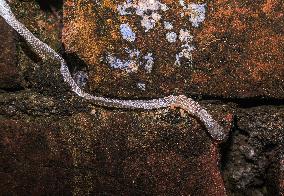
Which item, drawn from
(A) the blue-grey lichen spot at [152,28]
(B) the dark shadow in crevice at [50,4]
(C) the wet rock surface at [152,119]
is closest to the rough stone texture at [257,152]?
(C) the wet rock surface at [152,119]

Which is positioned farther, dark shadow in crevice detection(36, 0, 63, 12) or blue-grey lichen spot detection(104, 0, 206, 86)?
dark shadow in crevice detection(36, 0, 63, 12)

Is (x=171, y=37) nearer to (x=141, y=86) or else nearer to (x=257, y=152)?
(x=141, y=86)

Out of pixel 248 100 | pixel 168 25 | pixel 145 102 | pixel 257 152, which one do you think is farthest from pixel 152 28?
pixel 257 152

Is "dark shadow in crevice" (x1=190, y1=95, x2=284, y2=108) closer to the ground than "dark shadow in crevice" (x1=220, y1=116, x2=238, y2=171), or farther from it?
farther from it

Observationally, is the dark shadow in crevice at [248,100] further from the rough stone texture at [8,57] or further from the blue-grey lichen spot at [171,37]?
the rough stone texture at [8,57]

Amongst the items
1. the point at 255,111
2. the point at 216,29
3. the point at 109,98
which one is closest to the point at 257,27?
the point at 216,29

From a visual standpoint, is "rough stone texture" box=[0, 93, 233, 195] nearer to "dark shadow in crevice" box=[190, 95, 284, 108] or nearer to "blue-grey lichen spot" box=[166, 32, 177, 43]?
"dark shadow in crevice" box=[190, 95, 284, 108]

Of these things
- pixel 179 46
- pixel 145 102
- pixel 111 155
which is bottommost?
pixel 111 155

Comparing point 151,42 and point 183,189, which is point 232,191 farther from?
point 151,42

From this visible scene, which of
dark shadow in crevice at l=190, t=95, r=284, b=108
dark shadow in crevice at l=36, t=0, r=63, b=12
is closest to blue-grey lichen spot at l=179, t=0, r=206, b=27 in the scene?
dark shadow in crevice at l=190, t=95, r=284, b=108
